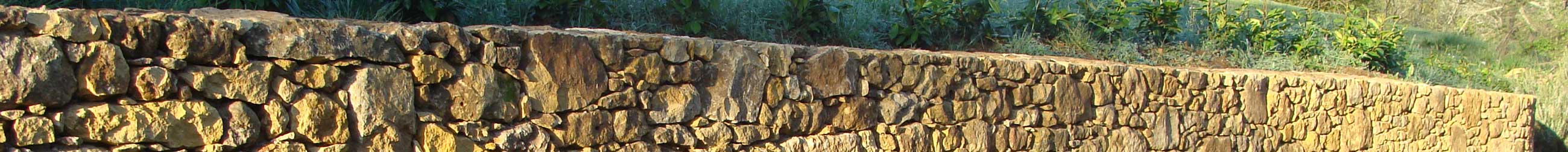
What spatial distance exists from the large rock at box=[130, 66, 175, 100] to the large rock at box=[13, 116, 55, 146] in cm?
16

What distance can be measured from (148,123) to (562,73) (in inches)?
38.3

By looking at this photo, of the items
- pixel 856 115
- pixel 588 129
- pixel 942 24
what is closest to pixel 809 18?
pixel 942 24

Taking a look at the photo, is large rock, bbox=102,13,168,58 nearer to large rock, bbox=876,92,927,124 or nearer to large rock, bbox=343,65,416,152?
large rock, bbox=343,65,416,152

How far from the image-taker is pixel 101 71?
2455 millimetres

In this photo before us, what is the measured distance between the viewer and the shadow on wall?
9.02m

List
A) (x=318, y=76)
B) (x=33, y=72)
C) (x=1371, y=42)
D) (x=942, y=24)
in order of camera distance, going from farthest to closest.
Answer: (x=1371, y=42)
(x=942, y=24)
(x=318, y=76)
(x=33, y=72)

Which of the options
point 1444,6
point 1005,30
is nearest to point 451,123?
point 1005,30

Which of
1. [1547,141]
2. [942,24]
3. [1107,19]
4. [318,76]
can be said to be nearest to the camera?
[318,76]

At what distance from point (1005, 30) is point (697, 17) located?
244cm

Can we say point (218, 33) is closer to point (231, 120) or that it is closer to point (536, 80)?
point (231, 120)

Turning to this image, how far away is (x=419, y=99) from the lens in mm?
2975

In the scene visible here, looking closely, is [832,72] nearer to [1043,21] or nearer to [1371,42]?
[1043,21]

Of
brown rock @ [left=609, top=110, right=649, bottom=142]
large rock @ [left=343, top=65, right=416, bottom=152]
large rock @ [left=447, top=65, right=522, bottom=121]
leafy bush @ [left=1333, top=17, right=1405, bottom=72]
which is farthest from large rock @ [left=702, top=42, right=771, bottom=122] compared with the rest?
leafy bush @ [left=1333, top=17, right=1405, bottom=72]

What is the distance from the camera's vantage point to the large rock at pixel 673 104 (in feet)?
11.5
